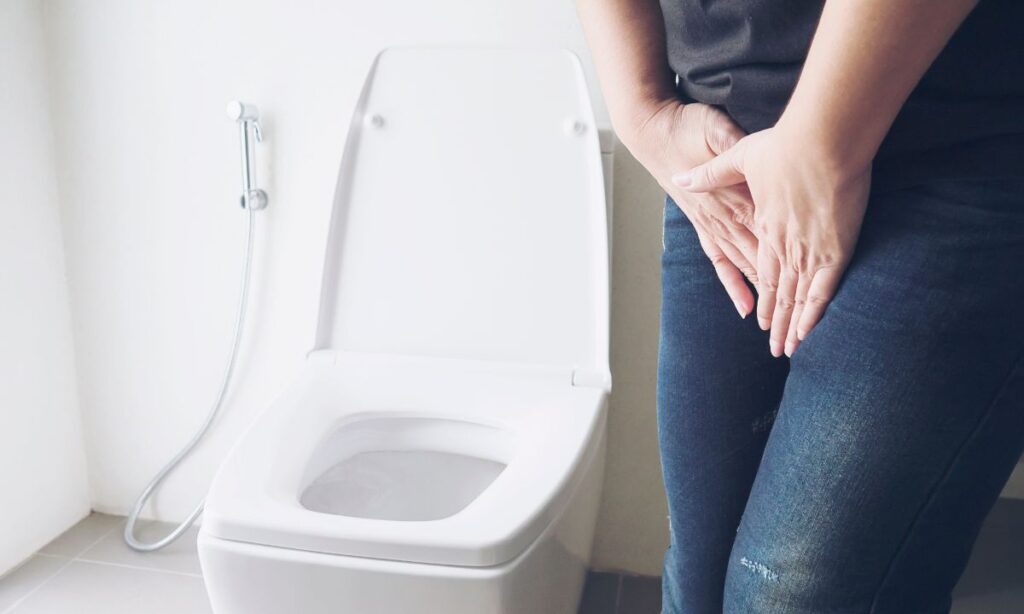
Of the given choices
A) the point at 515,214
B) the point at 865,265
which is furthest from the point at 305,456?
the point at 865,265

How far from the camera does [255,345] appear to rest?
1.31 meters

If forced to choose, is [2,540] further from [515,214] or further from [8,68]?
[515,214]

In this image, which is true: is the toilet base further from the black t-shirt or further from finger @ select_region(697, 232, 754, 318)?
the black t-shirt

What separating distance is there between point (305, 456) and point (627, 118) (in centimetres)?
50

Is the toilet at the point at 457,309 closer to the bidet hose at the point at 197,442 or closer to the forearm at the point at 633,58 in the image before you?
the bidet hose at the point at 197,442

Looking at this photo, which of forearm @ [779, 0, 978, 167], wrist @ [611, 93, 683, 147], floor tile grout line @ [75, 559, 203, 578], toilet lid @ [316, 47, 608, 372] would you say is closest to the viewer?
forearm @ [779, 0, 978, 167]

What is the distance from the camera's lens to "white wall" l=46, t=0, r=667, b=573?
1.17 metres

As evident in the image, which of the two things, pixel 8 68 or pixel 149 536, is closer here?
pixel 8 68

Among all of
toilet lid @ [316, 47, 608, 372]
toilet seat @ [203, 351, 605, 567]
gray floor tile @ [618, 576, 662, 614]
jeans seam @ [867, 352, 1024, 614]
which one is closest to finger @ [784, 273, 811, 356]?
jeans seam @ [867, 352, 1024, 614]

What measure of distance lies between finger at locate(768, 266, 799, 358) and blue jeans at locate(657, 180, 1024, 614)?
0.09 ft

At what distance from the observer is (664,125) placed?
22.5 inches

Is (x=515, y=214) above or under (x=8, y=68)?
under

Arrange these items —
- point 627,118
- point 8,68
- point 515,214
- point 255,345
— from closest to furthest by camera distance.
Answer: point 627,118
point 515,214
point 8,68
point 255,345

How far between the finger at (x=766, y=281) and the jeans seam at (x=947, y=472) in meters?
0.14
